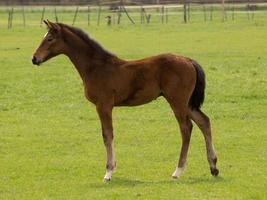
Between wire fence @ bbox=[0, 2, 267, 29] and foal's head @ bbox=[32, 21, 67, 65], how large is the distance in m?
44.3

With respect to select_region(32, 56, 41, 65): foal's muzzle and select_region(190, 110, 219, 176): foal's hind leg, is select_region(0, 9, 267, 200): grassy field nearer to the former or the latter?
select_region(190, 110, 219, 176): foal's hind leg

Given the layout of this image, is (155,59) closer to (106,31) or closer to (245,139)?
(245,139)

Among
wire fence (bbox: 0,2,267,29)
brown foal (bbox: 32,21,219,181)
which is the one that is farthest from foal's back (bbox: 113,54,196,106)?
wire fence (bbox: 0,2,267,29)

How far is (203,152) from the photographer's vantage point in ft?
42.9

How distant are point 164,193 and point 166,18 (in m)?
54.6

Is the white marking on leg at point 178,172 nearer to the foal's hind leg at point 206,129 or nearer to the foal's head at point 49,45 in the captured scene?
the foal's hind leg at point 206,129

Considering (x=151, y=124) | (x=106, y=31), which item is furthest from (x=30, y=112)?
(x=106, y=31)

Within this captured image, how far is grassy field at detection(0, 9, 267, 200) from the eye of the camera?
10258mm

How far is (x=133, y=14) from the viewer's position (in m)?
73.0

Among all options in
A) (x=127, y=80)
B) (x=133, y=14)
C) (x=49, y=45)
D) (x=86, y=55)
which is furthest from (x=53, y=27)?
(x=133, y=14)

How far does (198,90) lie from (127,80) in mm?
1069

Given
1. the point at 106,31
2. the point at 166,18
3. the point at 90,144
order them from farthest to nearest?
1. the point at 166,18
2. the point at 106,31
3. the point at 90,144

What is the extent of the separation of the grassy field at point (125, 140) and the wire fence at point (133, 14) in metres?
31.4

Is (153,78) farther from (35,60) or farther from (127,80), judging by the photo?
(35,60)
